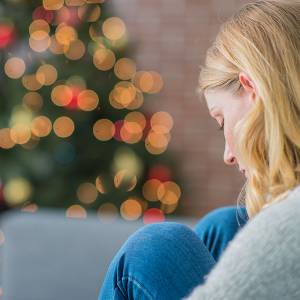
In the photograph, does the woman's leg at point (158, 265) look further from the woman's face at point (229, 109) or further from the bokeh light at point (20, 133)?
the bokeh light at point (20, 133)

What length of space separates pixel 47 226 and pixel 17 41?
50.7 inches

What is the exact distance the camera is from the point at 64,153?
10.4 feet

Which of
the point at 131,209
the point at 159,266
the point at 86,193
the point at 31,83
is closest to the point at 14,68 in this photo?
the point at 31,83

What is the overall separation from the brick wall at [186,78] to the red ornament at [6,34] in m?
1.01

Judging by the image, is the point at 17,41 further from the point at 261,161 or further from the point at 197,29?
the point at 261,161

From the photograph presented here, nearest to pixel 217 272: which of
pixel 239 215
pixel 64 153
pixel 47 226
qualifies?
pixel 239 215

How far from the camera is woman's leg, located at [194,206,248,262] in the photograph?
1663mm

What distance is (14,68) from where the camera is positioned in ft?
10.4

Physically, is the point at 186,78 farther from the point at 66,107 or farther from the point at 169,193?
the point at 66,107

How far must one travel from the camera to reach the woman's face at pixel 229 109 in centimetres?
122

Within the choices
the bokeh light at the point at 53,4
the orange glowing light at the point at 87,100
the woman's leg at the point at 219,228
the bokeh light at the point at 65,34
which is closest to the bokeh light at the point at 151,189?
the orange glowing light at the point at 87,100

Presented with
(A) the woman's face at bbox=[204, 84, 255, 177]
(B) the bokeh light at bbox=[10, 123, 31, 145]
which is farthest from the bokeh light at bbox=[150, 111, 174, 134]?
(A) the woman's face at bbox=[204, 84, 255, 177]

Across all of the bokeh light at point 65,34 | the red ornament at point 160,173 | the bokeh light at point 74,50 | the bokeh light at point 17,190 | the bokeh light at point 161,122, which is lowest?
the red ornament at point 160,173

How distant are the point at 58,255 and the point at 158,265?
956 millimetres
